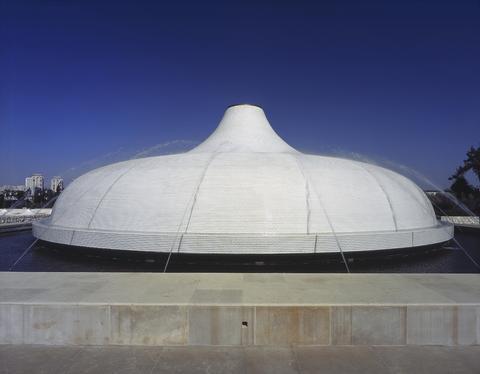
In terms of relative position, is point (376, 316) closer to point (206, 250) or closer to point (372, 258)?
point (206, 250)

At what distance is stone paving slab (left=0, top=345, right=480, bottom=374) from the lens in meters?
4.39

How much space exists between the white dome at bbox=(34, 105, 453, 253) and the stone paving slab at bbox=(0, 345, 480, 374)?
5881 mm

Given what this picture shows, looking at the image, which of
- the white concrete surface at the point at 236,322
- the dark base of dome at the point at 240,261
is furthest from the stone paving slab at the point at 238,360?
the dark base of dome at the point at 240,261

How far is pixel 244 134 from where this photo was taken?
1891cm

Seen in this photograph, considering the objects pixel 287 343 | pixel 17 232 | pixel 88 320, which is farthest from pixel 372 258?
pixel 17 232

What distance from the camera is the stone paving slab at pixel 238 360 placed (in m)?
4.39

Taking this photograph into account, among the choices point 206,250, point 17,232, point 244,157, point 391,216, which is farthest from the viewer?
point 17,232

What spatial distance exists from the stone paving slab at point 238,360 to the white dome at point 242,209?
588 cm

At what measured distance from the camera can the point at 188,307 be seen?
509cm

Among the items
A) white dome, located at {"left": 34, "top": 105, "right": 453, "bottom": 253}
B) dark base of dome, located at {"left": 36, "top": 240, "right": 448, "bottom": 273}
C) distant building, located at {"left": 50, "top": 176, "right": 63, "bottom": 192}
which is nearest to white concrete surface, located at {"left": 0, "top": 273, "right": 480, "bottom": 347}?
dark base of dome, located at {"left": 36, "top": 240, "right": 448, "bottom": 273}

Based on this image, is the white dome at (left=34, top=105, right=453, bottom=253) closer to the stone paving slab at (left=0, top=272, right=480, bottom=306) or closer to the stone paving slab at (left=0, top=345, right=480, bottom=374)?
the stone paving slab at (left=0, top=272, right=480, bottom=306)

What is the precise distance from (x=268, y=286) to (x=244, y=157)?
8.27 meters

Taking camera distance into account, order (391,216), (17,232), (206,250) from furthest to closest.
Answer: (17,232) → (391,216) → (206,250)

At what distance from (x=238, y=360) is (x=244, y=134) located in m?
15.1
